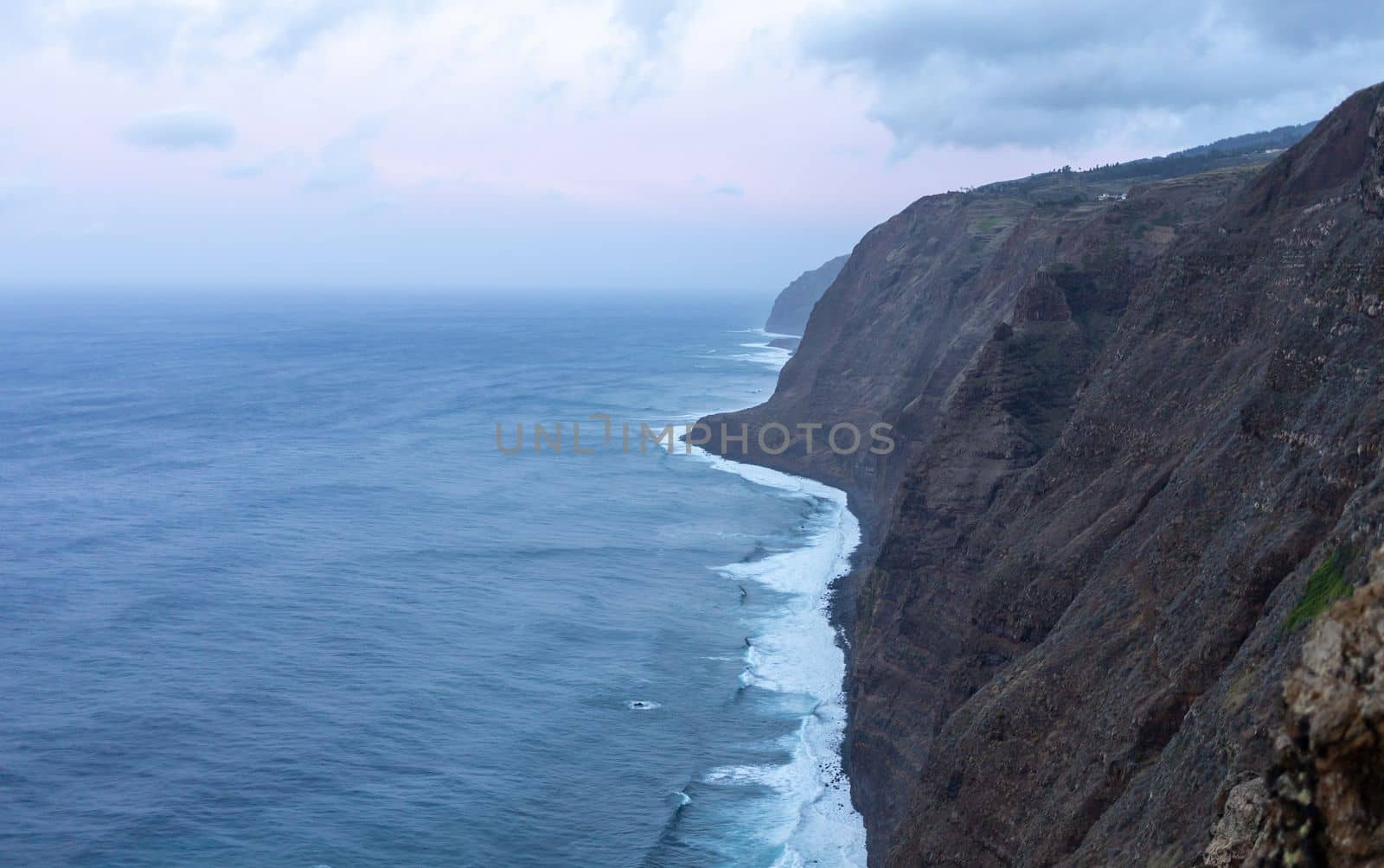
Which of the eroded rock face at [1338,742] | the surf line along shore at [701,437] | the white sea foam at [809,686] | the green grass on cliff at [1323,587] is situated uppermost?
the eroded rock face at [1338,742]

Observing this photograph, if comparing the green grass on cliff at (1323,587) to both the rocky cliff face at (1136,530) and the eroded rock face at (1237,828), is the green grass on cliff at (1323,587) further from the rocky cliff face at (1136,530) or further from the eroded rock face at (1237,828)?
the eroded rock face at (1237,828)

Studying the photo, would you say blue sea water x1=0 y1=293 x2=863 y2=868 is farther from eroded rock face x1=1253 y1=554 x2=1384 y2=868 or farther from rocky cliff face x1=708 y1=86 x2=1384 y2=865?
eroded rock face x1=1253 y1=554 x2=1384 y2=868

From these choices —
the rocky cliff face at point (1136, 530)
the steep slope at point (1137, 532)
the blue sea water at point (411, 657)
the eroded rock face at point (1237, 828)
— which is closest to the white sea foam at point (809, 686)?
the blue sea water at point (411, 657)

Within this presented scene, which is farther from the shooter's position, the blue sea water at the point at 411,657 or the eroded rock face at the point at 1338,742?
the blue sea water at the point at 411,657

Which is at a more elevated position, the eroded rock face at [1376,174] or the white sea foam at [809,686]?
the eroded rock face at [1376,174]

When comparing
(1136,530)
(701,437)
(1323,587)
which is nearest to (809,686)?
(1136,530)

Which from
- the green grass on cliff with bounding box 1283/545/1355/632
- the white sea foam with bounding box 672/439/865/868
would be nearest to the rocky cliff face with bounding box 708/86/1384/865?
the green grass on cliff with bounding box 1283/545/1355/632
